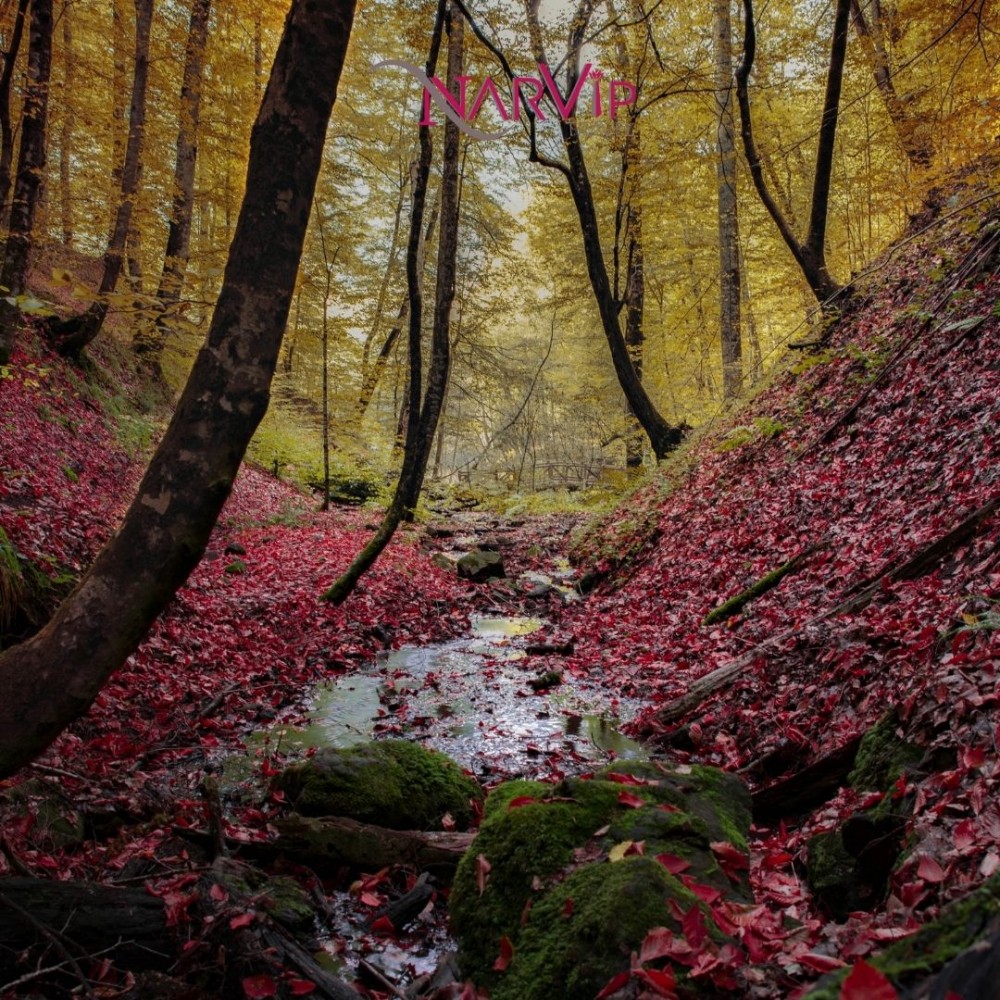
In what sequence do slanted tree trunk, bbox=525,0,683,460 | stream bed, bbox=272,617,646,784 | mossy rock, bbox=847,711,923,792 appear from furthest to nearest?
slanted tree trunk, bbox=525,0,683,460 < stream bed, bbox=272,617,646,784 < mossy rock, bbox=847,711,923,792

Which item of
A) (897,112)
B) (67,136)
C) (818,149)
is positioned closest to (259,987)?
(818,149)

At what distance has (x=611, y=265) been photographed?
65.5 feet

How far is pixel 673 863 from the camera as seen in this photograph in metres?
2.92

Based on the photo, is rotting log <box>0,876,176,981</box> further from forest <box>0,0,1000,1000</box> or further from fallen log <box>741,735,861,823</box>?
fallen log <box>741,735,861,823</box>

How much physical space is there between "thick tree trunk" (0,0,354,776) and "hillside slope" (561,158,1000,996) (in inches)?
113

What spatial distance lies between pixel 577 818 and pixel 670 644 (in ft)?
15.4

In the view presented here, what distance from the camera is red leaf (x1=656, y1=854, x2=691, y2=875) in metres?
2.89

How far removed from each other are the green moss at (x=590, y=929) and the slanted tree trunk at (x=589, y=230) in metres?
10.7

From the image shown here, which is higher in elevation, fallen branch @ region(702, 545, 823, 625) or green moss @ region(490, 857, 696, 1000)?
fallen branch @ region(702, 545, 823, 625)

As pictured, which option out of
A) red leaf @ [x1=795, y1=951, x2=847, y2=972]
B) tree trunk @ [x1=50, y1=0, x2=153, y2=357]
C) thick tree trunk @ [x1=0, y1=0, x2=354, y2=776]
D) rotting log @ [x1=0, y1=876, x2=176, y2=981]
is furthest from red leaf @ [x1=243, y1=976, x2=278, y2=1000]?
tree trunk @ [x1=50, y1=0, x2=153, y2=357]

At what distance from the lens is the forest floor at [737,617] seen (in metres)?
3.08

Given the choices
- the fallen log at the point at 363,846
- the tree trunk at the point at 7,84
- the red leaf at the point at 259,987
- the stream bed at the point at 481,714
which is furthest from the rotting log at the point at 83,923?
the tree trunk at the point at 7,84

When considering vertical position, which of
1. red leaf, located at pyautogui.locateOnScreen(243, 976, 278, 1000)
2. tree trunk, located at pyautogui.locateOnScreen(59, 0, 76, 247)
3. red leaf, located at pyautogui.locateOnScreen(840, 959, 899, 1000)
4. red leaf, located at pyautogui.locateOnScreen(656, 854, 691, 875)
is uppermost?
tree trunk, located at pyautogui.locateOnScreen(59, 0, 76, 247)

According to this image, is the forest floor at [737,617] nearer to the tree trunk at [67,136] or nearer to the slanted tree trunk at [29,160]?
the slanted tree trunk at [29,160]
